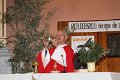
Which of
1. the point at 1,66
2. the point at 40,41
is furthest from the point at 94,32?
the point at 1,66

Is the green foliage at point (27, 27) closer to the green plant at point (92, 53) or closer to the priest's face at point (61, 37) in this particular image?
the priest's face at point (61, 37)

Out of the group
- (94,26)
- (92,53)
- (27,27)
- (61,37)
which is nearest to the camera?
(92,53)

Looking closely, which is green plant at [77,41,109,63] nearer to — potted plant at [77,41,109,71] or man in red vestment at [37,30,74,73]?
potted plant at [77,41,109,71]

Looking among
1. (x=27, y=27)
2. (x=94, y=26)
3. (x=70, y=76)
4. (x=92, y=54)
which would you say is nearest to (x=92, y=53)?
(x=92, y=54)

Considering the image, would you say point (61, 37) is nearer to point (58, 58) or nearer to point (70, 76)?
point (58, 58)

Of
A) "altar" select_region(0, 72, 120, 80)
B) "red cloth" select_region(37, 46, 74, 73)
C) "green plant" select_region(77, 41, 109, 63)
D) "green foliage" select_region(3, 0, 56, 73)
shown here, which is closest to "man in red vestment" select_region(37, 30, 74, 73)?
"red cloth" select_region(37, 46, 74, 73)

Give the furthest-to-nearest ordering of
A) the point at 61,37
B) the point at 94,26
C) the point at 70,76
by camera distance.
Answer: the point at 94,26
the point at 61,37
the point at 70,76

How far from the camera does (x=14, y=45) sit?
6855 mm

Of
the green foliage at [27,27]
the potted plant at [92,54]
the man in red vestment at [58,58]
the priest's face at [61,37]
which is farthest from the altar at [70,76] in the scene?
the green foliage at [27,27]

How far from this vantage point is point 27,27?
22.3ft

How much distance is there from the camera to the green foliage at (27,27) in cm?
664

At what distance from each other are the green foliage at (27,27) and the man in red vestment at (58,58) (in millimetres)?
2638

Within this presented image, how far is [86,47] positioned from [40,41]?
3.10 m

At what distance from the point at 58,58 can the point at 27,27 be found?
304cm
